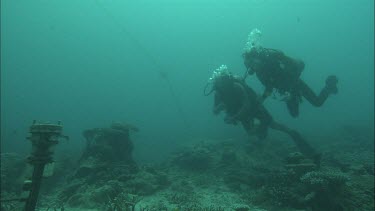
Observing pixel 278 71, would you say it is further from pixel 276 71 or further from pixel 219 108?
pixel 219 108

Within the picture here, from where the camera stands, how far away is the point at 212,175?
14.2 metres

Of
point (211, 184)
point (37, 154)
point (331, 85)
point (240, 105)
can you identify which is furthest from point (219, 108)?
point (37, 154)

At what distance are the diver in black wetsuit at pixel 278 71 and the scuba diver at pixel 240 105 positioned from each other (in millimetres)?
757

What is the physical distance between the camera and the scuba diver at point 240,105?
548 inches

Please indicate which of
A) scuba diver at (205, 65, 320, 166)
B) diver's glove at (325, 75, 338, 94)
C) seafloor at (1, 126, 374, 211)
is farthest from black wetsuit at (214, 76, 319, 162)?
diver's glove at (325, 75, 338, 94)

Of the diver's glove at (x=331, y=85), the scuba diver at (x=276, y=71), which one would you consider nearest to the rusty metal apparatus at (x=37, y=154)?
the scuba diver at (x=276, y=71)

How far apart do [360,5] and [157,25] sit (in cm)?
10052

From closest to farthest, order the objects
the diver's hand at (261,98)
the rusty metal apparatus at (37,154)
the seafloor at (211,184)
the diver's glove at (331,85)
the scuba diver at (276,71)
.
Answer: the rusty metal apparatus at (37,154) < the seafloor at (211,184) < the scuba diver at (276,71) < the diver's hand at (261,98) < the diver's glove at (331,85)

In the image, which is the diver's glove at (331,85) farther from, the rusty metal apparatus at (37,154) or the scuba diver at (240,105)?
the rusty metal apparatus at (37,154)

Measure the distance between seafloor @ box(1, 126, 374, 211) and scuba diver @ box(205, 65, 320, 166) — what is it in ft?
6.18

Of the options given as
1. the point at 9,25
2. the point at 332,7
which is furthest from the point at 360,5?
the point at 9,25

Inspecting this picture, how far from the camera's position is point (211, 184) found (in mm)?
12938

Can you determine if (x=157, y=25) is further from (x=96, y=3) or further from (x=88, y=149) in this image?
(x=88, y=149)

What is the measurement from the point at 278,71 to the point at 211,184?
6.12 m
